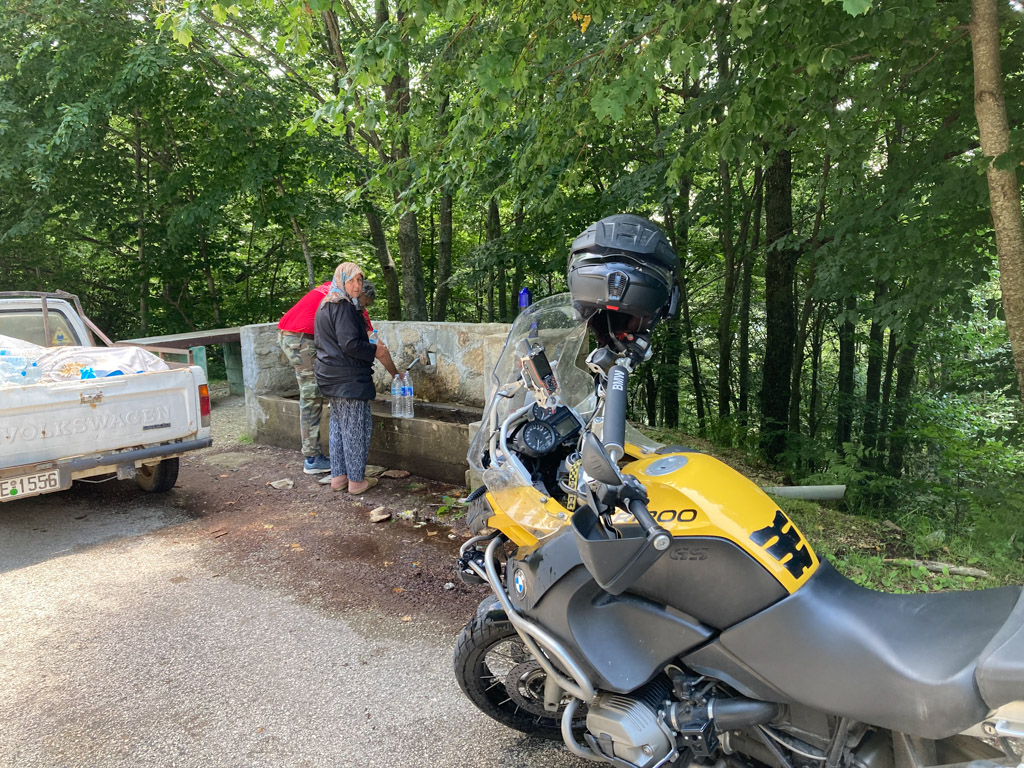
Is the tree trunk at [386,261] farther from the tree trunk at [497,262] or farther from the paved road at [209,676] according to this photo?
the paved road at [209,676]

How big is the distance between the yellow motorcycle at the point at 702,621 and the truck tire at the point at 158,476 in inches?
185

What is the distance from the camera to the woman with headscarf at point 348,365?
223 inches

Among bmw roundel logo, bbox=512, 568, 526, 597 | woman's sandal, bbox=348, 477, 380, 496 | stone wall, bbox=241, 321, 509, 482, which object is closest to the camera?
bmw roundel logo, bbox=512, 568, 526, 597

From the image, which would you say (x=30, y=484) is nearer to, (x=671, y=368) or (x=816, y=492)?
(x=816, y=492)

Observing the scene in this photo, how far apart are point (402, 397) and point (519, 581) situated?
14.8ft

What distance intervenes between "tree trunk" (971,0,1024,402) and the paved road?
10.8 feet

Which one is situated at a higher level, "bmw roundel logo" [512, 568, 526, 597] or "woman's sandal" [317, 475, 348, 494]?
"bmw roundel logo" [512, 568, 526, 597]

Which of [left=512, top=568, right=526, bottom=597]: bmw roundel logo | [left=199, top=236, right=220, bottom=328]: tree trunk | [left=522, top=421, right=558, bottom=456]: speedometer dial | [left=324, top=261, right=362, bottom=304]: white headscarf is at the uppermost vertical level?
[left=199, top=236, right=220, bottom=328]: tree trunk

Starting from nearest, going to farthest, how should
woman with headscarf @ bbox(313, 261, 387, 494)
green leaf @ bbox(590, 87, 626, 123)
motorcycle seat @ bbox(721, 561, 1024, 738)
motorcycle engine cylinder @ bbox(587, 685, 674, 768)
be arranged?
motorcycle seat @ bbox(721, 561, 1024, 738), motorcycle engine cylinder @ bbox(587, 685, 674, 768), green leaf @ bbox(590, 87, 626, 123), woman with headscarf @ bbox(313, 261, 387, 494)

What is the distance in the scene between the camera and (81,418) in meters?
4.91

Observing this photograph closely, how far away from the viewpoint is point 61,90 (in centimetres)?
999

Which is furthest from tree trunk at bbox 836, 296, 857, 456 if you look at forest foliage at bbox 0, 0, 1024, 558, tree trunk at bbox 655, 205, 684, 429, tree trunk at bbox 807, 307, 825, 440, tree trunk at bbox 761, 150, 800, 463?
tree trunk at bbox 655, 205, 684, 429

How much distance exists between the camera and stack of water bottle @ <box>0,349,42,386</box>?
495 cm

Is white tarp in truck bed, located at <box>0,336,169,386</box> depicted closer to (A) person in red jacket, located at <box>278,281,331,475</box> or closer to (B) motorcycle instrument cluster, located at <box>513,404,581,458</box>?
(A) person in red jacket, located at <box>278,281,331,475</box>
